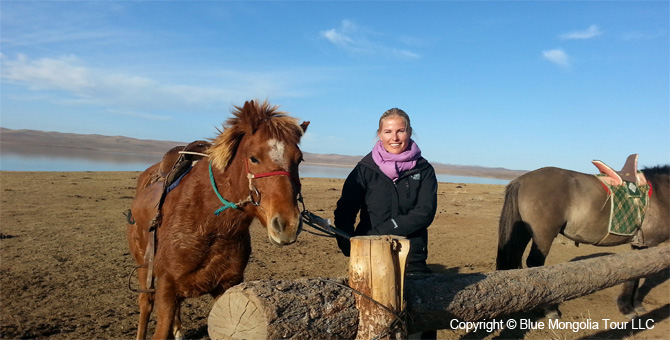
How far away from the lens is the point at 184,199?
3.09m

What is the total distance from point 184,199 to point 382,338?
6.12 ft

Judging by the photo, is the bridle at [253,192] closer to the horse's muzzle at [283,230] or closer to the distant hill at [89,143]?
the horse's muzzle at [283,230]

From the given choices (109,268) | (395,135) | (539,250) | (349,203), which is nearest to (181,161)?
(349,203)

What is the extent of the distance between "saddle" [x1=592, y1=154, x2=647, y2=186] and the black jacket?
4846 millimetres

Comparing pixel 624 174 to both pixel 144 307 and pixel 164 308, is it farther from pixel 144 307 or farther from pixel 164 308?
pixel 144 307

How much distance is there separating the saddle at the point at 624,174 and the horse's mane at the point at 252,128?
5.88 m

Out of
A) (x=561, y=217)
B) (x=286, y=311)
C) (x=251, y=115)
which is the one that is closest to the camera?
(x=286, y=311)

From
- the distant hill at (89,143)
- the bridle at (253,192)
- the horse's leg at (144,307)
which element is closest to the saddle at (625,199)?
the bridle at (253,192)

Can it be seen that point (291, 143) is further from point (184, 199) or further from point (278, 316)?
point (278, 316)

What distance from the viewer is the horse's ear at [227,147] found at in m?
2.96

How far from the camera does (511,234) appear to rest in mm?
6000

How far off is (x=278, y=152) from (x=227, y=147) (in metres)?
0.53

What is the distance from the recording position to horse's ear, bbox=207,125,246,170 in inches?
116

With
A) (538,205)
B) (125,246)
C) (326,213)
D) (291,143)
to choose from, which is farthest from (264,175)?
(326,213)
